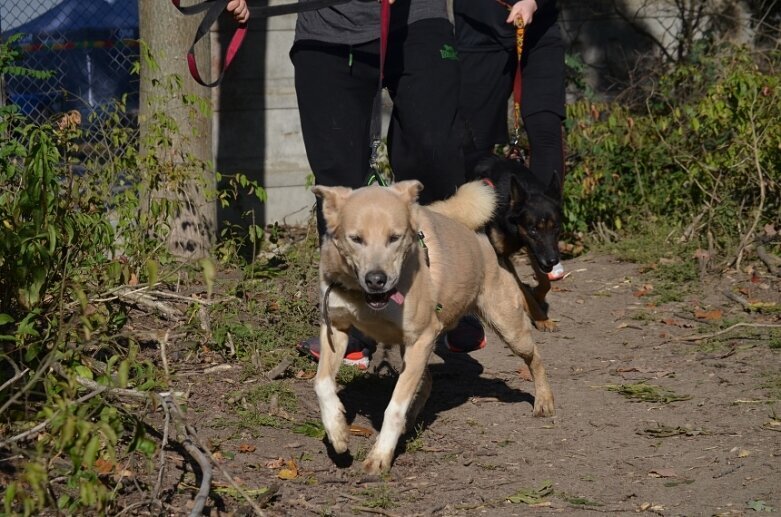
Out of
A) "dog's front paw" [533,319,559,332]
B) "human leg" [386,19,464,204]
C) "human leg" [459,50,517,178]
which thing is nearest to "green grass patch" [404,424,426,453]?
"human leg" [386,19,464,204]

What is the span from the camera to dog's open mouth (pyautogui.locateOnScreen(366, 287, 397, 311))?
3.89 meters

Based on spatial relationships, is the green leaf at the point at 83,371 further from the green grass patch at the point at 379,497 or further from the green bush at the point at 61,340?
the green grass patch at the point at 379,497

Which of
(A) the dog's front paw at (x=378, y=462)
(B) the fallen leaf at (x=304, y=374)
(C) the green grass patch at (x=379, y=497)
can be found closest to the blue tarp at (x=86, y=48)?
(B) the fallen leaf at (x=304, y=374)

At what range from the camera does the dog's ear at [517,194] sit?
648 centimetres

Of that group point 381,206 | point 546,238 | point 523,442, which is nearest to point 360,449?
point 523,442

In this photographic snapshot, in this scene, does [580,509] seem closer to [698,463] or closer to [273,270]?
[698,463]

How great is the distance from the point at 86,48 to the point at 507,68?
3.54m

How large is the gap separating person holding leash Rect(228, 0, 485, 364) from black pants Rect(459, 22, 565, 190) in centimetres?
138

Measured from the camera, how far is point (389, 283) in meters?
3.80

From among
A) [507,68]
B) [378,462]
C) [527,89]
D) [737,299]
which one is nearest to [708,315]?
[737,299]

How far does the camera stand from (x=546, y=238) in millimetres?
6453

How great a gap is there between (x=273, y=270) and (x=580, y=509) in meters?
3.49

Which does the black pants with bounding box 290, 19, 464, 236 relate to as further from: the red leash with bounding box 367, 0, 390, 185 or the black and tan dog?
the black and tan dog

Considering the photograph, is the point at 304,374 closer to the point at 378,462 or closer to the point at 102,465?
the point at 378,462
